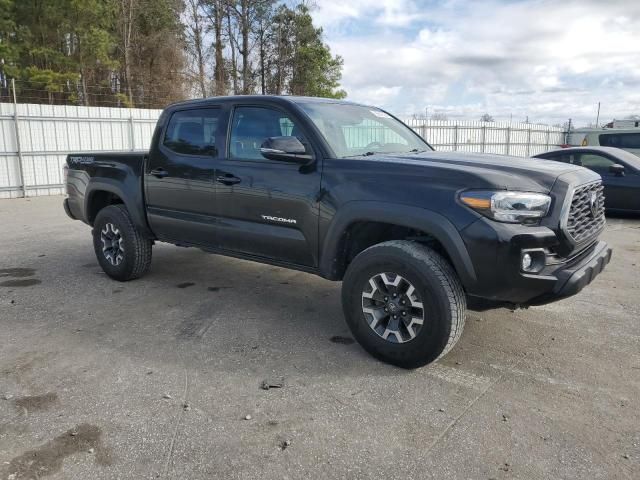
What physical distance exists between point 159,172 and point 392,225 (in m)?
2.51

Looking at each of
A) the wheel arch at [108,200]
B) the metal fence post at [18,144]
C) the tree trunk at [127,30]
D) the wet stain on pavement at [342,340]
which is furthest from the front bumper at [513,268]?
the tree trunk at [127,30]

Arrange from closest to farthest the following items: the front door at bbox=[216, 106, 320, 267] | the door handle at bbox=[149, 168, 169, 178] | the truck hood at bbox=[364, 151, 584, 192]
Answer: the truck hood at bbox=[364, 151, 584, 192], the front door at bbox=[216, 106, 320, 267], the door handle at bbox=[149, 168, 169, 178]

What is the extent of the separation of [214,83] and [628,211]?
23.8m

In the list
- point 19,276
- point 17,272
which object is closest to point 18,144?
point 17,272

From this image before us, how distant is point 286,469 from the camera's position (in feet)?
8.02

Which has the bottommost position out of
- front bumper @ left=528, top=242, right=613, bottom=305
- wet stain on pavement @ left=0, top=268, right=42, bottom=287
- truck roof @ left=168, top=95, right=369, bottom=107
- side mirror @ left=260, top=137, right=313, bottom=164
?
wet stain on pavement @ left=0, top=268, right=42, bottom=287

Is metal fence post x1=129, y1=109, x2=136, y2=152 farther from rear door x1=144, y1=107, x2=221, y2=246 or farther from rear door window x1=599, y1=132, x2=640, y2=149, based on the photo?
rear door window x1=599, y1=132, x2=640, y2=149

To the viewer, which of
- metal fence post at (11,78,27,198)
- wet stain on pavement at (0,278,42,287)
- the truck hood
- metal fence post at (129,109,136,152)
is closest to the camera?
the truck hood

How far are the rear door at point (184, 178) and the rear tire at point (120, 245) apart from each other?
310 millimetres

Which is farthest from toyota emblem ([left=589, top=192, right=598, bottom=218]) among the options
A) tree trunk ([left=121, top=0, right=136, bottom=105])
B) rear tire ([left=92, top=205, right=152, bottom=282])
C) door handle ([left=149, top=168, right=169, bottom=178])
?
tree trunk ([left=121, top=0, right=136, bottom=105])

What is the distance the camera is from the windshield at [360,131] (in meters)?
3.97

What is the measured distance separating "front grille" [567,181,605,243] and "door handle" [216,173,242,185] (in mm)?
2481

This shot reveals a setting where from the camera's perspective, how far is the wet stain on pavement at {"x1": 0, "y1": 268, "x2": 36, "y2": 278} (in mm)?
5875

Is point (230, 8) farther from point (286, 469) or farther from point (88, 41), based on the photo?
point (286, 469)
